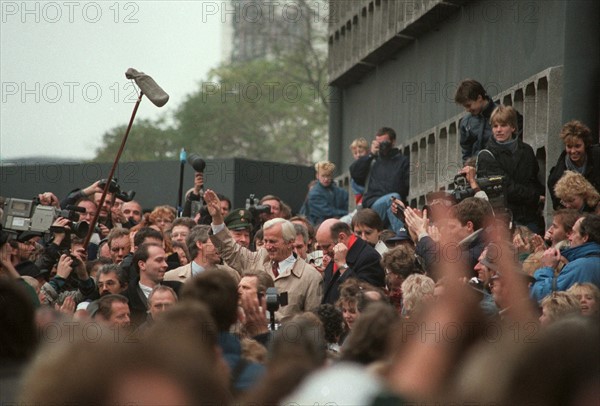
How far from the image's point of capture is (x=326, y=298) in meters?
11.0

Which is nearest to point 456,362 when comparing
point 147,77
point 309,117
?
point 147,77

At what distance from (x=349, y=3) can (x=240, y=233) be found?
45.4 ft

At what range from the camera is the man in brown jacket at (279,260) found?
36.4ft

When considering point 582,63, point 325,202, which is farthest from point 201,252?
point 325,202

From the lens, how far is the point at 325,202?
19.3 meters

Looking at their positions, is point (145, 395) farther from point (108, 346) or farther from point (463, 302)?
point (463, 302)

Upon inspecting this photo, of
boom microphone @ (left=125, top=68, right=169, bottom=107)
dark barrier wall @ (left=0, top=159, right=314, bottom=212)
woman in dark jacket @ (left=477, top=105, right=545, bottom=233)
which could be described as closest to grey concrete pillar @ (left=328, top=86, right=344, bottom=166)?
dark barrier wall @ (left=0, top=159, right=314, bottom=212)

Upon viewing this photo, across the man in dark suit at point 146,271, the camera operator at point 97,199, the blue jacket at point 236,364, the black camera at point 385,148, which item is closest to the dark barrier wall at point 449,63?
the black camera at point 385,148

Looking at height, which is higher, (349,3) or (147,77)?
(349,3)

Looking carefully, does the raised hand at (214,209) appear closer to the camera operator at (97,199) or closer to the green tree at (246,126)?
the camera operator at (97,199)

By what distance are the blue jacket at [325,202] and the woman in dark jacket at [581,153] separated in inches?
296

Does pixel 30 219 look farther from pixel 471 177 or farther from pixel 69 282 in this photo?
pixel 471 177

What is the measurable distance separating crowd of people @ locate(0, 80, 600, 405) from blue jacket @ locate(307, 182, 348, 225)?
26mm

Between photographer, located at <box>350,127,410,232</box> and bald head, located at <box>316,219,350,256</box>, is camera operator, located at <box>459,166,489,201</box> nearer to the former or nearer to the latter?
bald head, located at <box>316,219,350,256</box>
